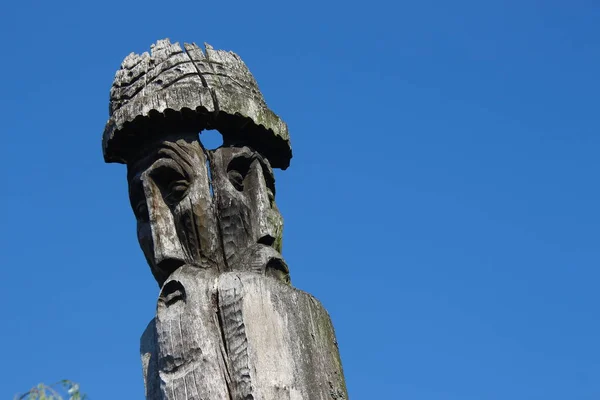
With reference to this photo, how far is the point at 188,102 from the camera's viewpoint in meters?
5.71

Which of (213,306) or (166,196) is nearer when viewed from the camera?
(213,306)

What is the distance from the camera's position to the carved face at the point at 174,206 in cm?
545

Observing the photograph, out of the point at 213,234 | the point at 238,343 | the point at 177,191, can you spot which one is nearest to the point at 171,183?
the point at 177,191

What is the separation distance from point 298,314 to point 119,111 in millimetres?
1456

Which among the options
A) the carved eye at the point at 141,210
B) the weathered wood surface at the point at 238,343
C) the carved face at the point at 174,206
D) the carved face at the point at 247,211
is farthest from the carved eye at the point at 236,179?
the weathered wood surface at the point at 238,343

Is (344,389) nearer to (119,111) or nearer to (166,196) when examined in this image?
(166,196)

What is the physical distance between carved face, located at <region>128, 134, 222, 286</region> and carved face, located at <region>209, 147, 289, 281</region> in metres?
0.06

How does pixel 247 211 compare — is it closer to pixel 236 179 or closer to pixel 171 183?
pixel 236 179

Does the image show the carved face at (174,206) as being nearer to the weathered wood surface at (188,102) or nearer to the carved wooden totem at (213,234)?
the carved wooden totem at (213,234)

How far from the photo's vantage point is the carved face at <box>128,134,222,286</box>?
545cm

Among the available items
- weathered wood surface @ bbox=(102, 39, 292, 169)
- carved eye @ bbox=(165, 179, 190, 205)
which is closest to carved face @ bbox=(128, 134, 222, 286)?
carved eye @ bbox=(165, 179, 190, 205)

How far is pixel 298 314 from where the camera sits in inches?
204

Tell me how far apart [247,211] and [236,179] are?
0.25 m

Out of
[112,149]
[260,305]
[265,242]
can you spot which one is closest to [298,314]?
[260,305]
